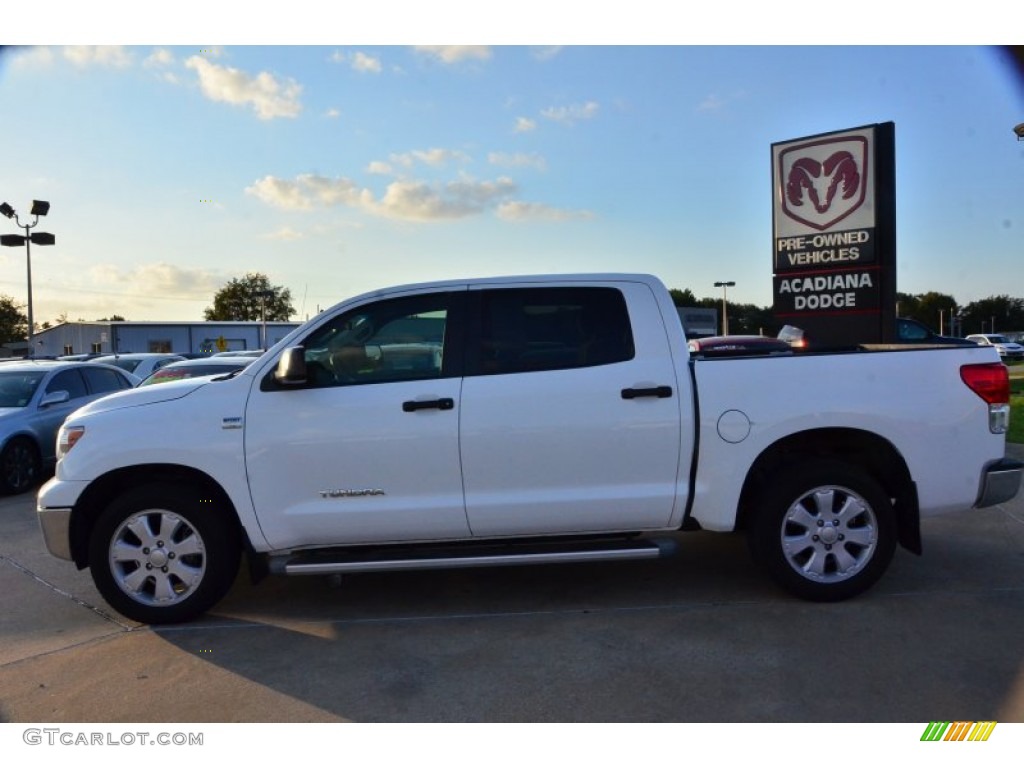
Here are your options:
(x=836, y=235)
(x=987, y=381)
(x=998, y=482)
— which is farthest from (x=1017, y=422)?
(x=987, y=381)

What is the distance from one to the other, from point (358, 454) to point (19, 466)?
266 inches

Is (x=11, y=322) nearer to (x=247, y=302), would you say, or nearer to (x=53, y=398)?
(x=247, y=302)

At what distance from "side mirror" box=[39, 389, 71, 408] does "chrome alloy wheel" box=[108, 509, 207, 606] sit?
624 centimetres

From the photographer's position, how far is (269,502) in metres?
4.48

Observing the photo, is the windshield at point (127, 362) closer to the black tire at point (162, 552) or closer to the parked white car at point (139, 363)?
the parked white car at point (139, 363)

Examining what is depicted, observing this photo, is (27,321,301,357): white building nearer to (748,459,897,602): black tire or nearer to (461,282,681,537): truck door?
(461,282,681,537): truck door

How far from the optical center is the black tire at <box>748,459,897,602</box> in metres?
4.51

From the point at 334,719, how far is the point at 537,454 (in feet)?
5.61

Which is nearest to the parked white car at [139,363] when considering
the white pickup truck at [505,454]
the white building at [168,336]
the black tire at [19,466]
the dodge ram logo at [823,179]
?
the black tire at [19,466]

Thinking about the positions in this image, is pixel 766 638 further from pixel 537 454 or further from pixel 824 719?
pixel 537 454

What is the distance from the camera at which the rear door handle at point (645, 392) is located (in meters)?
4.43

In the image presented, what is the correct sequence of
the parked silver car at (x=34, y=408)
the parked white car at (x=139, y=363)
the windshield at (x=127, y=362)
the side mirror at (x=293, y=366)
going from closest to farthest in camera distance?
the side mirror at (x=293, y=366) → the parked silver car at (x=34, y=408) → the parked white car at (x=139, y=363) → the windshield at (x=127, y=362)

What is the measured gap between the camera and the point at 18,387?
9.89 metres

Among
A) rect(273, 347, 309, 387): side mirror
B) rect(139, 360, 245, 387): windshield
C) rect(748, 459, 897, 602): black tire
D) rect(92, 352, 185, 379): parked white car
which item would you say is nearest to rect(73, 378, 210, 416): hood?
Answer: rect(273, 347, 309, 387): side mirror
